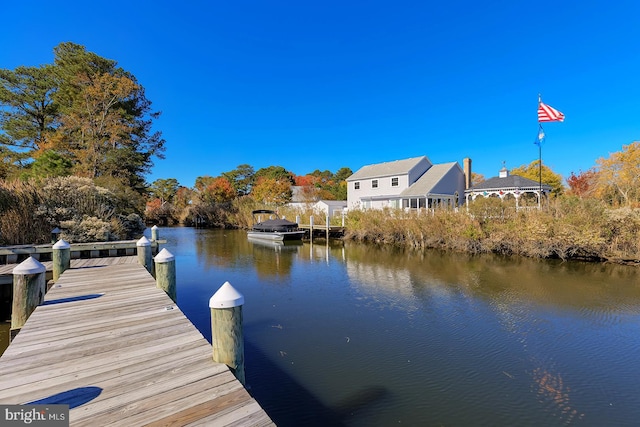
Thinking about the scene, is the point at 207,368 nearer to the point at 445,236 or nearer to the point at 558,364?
the point at 558,364

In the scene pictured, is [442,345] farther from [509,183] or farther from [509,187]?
[509,183]

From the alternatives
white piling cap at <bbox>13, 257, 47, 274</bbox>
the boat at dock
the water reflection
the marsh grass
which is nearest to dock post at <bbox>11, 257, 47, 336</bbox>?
white piling cap at <bbox>13, 257, 47, 274</bbox>

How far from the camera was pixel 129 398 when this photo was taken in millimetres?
2219

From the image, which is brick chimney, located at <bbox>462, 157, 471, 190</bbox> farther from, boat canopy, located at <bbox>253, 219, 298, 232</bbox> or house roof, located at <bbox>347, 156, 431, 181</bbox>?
boat canopy, located at <bbox>253, 219, 298, 232</bbox>

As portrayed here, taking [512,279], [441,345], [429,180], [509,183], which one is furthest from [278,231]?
[509,183]

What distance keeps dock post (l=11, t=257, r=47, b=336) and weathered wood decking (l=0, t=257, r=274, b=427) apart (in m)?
0.16

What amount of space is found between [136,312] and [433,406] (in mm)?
4016

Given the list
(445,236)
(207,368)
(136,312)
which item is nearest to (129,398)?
(207,368)

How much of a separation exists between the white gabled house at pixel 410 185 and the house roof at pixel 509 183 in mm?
2393

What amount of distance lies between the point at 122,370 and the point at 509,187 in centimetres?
2465

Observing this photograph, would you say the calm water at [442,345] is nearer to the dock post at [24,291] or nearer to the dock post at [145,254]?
the dock post at [145,254]

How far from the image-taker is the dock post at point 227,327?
271cm

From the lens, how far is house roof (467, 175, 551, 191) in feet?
69.3

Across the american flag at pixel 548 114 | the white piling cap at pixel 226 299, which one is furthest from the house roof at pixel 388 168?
the white piling cap at pixel 226 299
